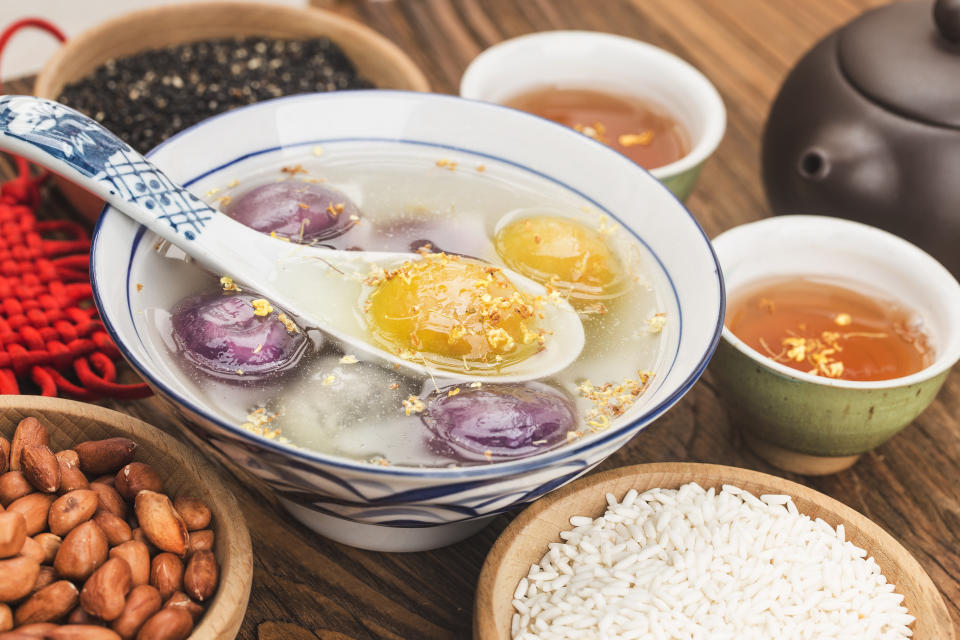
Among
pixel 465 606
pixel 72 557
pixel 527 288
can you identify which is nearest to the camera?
pixel 72 557

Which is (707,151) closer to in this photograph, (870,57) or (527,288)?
(870,57)

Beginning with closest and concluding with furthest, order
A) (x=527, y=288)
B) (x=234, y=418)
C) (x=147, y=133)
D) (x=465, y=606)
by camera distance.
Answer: (x=234, y=418) < (x=465, y=606) < (x=527, y=288) < (x=147, y=133)

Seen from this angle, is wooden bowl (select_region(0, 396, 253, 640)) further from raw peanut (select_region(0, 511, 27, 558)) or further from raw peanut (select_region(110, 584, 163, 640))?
raw peanut (select_region(0, 511, 27, 558))

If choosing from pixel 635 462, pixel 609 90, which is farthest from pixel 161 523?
pixel 609 90

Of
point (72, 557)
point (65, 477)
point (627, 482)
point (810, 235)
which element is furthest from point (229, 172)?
point (810, 235)

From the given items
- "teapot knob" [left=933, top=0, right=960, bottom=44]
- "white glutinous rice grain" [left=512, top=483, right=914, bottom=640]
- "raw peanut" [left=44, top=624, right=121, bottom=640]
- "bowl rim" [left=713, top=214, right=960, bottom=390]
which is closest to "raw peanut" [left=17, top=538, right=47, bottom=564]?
"raw peanut" [left=44, top=624, right=121, bottom=640]

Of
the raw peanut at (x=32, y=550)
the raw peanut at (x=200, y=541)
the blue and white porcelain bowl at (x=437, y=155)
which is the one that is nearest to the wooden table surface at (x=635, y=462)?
the blue and white porcelain bowl at (x=437, y=155)
